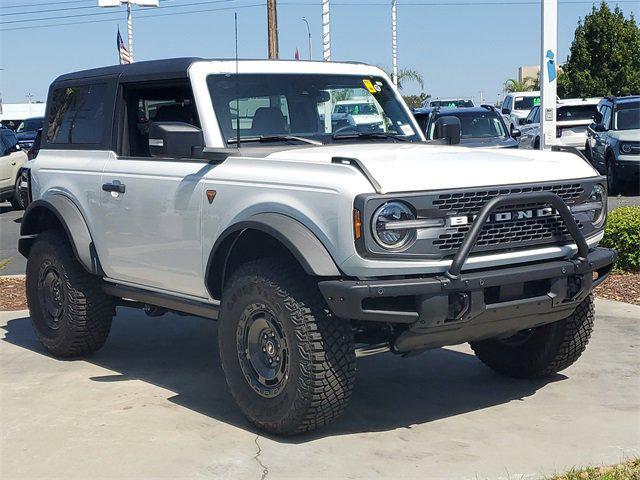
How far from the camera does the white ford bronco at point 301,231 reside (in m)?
4.84

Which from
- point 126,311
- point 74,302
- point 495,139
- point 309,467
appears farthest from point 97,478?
point 495,139

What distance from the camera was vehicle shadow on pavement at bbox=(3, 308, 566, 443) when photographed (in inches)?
224

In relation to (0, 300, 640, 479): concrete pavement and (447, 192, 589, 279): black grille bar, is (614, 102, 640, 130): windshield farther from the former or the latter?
(447, 192, 589, 279): black grille bar

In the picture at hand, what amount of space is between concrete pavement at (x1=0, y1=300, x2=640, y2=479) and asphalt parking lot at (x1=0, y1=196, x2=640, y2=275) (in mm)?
4330

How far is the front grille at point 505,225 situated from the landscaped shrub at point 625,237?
13.7ft

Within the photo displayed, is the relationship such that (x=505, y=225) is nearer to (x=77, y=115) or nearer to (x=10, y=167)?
(x=77, y=115)

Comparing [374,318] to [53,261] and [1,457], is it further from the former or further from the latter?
[53,261]

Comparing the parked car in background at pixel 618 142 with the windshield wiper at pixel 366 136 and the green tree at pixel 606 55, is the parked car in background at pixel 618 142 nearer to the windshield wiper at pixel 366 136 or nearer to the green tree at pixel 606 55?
the windshield wiper at pixel 366 136

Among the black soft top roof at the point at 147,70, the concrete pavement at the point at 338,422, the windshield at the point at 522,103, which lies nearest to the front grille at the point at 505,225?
the concrete pavement at the point at 338,422

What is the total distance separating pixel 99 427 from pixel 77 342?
1.57 meters

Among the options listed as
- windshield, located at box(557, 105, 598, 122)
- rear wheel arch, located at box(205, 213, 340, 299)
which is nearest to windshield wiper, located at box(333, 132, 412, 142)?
rear wheel arch, located at box(205, 213, 340, 299)

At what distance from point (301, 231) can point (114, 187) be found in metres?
1.97

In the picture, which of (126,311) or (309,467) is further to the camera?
(126,311)

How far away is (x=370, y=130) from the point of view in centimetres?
657
